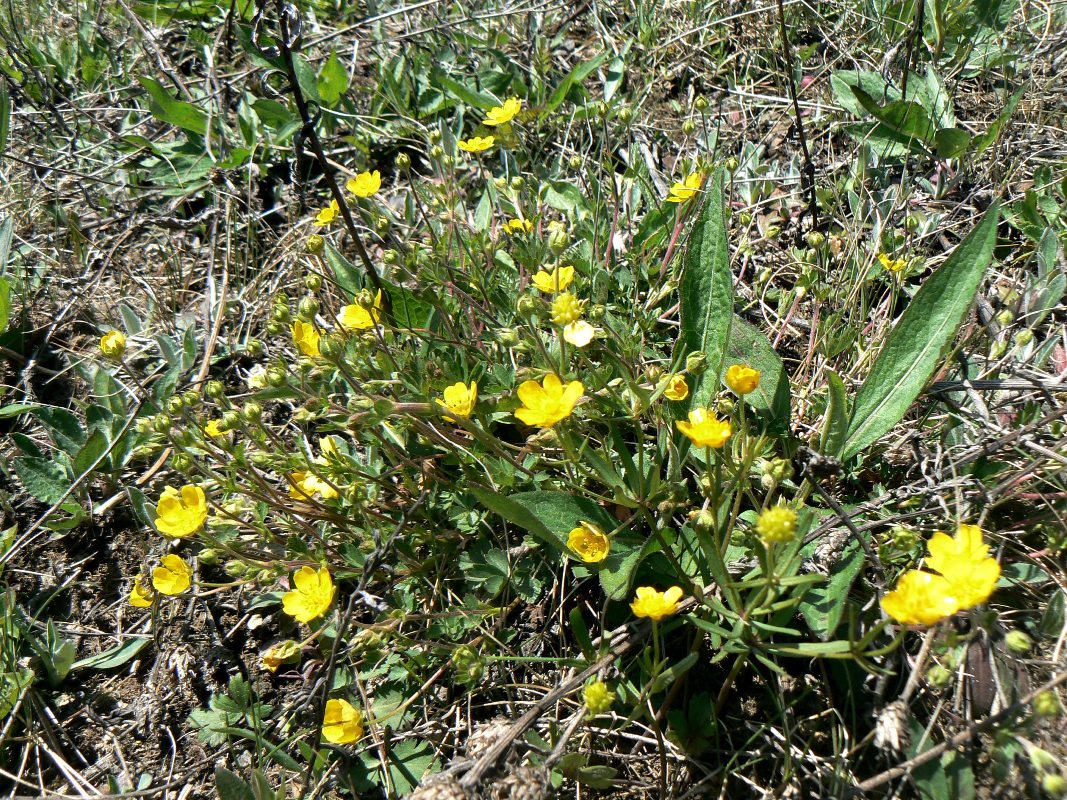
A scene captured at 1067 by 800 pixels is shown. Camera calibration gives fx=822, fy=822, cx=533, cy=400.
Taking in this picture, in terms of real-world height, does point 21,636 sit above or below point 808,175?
below

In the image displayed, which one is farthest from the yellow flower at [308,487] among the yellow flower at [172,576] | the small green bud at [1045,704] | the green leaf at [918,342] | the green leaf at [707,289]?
the small green bud at [1045,704]

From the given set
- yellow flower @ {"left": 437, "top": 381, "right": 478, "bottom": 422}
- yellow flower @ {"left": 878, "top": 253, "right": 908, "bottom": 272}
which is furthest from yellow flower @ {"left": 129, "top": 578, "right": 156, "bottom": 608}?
yellow flower @ {"left": 878, "top": 253, "right": 908, "bottom": 272}

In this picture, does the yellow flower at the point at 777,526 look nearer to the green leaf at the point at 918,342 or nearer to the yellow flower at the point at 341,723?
the green leaf at the point at 918,342

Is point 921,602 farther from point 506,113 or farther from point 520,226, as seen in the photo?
point 506,113

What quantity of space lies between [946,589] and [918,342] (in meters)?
0.93

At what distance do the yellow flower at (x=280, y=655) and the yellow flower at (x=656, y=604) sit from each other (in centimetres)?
97

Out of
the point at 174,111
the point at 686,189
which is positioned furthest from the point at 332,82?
the point at 686,189

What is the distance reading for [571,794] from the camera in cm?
213

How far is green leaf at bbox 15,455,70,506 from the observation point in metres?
2.90

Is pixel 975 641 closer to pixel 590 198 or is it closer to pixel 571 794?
pixel 571 794

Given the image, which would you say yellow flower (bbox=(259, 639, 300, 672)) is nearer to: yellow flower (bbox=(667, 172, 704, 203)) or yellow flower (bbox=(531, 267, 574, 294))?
yellow flower (bbox=(531, 267, 574, 294))

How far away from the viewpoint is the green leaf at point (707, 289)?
2.42m

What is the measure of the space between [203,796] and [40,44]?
398 cm

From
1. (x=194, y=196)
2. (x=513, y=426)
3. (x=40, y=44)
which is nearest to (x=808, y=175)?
(x=513, y=426)
